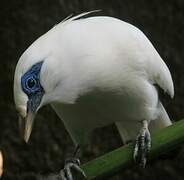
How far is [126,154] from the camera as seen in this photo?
5.24 ft

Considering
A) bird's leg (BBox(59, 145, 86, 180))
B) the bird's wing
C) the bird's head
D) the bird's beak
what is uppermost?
the bird's head

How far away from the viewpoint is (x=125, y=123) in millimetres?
2355

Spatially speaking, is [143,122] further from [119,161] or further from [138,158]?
[119,161]

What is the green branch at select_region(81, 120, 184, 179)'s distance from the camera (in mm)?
1516

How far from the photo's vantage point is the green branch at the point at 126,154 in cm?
152

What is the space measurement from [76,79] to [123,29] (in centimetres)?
32

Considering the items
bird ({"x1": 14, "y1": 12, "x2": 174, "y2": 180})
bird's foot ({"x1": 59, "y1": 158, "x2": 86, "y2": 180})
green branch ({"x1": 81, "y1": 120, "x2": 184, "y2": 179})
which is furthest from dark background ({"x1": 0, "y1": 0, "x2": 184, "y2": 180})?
green branch ({"x1": 81, "y1": 120, "x2": 184, "y2": 179})

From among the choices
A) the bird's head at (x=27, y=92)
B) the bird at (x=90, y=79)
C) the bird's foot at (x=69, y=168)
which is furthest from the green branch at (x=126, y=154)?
the bird's foot at (x=69, y=168)

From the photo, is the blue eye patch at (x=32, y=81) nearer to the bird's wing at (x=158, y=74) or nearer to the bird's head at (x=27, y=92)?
the bird's head at (x=27, y=92)

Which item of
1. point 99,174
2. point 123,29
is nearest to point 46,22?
point 123,29

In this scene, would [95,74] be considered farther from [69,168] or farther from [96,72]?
[69,168]

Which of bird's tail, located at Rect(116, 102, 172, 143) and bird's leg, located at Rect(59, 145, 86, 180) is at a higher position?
bird's leg, located at Rect(59, 145, 86, 180)

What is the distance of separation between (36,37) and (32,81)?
1.16 m

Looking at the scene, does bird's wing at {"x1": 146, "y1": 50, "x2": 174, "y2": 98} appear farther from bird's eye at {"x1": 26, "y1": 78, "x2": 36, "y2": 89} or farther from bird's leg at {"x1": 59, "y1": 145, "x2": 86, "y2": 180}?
bird's eye at {"x1": 26, "y1": 78, "x2": 36, "y2": 89}
